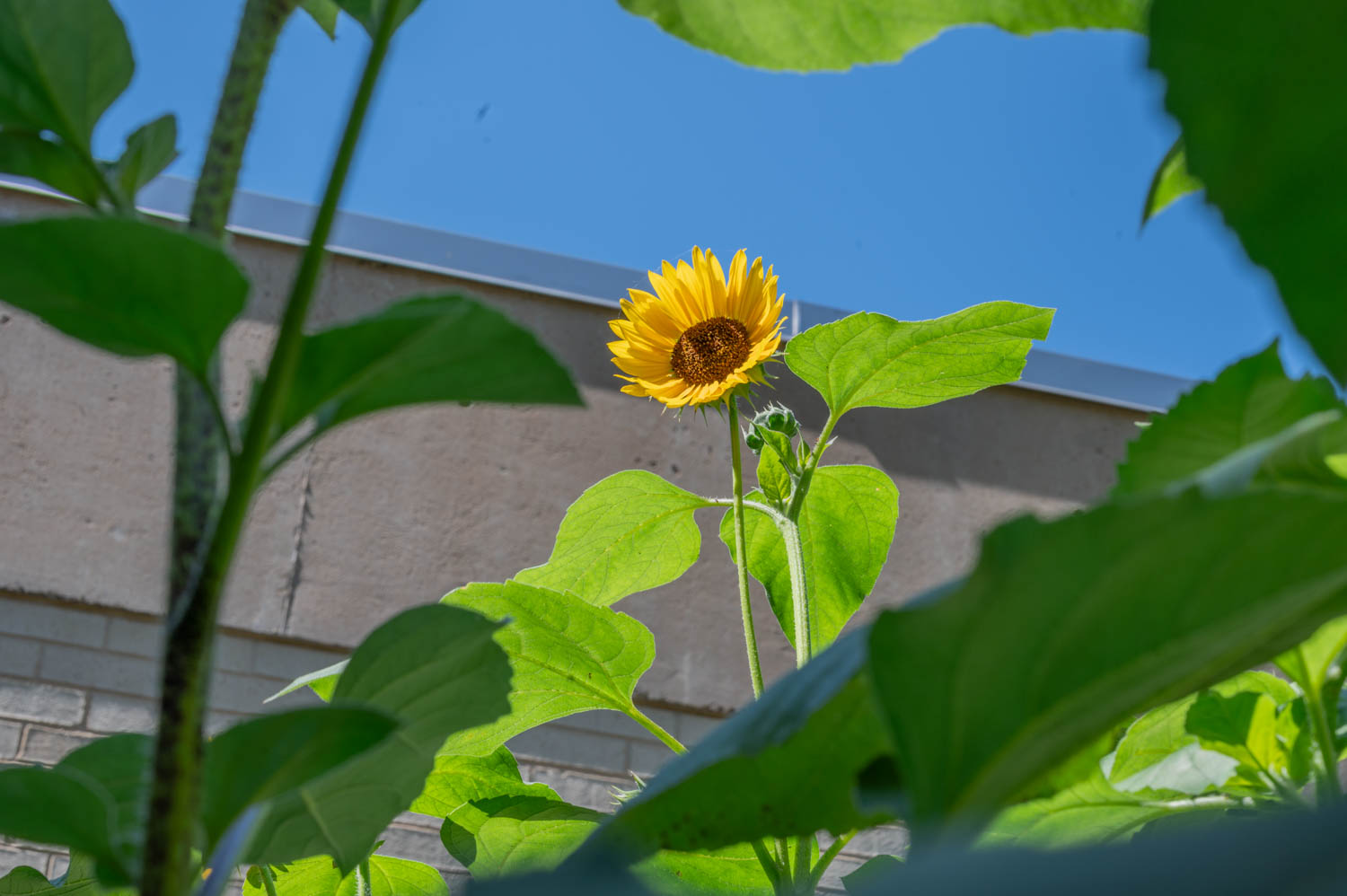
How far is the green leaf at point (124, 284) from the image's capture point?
122 mm

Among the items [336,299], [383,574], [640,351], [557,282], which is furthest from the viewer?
[557,282]

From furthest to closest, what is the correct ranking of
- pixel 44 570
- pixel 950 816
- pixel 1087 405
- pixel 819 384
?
pixel 1087 405 → pixel 44 570 → pixel 819 384 → pixel 950 816

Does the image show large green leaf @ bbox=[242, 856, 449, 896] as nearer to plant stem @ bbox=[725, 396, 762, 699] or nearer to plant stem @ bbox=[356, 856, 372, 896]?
plant stem @ bbox=[356, 856, 372, 896]

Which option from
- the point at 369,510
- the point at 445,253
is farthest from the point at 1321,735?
the point at 445,253

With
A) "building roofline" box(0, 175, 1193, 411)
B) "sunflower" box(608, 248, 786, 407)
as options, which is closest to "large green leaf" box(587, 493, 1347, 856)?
"sunflower" box(608, 248, 786, 407)

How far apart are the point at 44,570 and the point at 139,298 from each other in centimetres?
198

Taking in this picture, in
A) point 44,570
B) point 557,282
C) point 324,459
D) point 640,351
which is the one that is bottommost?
point 640,351

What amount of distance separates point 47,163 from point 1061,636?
6.4 inches

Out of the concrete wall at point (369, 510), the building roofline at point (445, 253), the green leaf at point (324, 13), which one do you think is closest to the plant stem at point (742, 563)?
the green leaf at point (324, 13)

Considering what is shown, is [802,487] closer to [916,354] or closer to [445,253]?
[916,354]

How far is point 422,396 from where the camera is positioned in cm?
14

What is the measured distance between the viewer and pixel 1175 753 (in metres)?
0.30

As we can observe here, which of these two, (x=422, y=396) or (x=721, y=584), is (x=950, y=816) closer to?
(x=422, y=396)

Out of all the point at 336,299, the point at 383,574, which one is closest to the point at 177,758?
the point at 383,574
